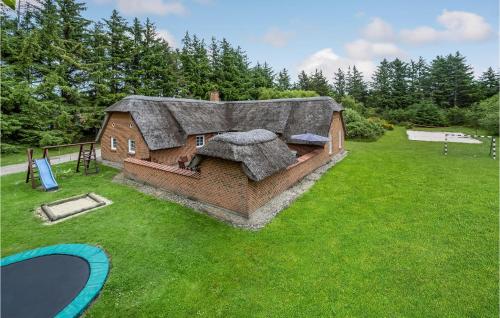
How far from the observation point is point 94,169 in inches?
616

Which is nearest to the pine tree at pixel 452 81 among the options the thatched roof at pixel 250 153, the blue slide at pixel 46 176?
the thatched roof at pixel 250 153

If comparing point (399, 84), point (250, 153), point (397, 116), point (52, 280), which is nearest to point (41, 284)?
point (52, 280)

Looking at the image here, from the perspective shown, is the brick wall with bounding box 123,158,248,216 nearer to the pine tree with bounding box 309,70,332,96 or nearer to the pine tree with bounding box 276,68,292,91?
the pine tree with bounding box 309,70,332,96

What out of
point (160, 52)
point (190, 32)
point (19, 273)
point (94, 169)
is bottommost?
point (19, 273)

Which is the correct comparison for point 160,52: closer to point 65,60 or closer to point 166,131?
point 65,60

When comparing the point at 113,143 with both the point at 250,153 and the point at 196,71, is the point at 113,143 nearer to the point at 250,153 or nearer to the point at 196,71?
the point at 250,153

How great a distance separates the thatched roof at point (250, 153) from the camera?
334 inches

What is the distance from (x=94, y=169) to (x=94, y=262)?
11.1 meters

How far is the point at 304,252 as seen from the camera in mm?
6910

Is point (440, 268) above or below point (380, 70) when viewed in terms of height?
below

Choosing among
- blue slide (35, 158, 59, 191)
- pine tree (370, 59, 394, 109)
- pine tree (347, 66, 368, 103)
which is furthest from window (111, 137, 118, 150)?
pine tree (347, 66, 368, 103)

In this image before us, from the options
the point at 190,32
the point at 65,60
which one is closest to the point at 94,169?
the point at 65,60

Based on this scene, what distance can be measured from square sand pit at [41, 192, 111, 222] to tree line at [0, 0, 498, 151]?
7.57 metres

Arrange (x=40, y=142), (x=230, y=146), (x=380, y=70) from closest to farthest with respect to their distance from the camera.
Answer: (x=230, y=146) → (x=40, y=142) → (x=380, y=70)
